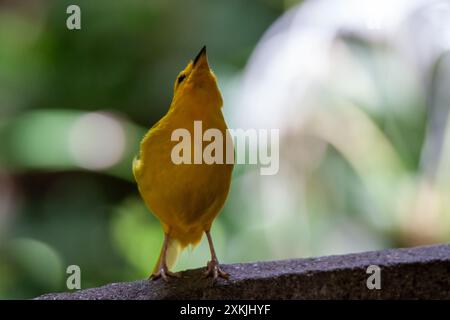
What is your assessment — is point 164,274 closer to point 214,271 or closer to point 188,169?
point 214,271

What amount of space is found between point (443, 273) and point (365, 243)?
51.0 inches

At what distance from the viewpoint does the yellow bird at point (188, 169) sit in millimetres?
1898

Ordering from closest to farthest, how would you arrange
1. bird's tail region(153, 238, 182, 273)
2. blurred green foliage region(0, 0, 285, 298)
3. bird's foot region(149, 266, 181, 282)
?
bird's foot region(149, 266, 181, 282), bird's tail region(153, 238, 182, 273), blurred green foliage region(0, 0, 285, 298)

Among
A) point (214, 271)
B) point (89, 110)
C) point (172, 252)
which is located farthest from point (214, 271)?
point (89, 110)

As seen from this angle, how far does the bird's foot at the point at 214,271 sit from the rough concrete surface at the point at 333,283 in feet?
0.09

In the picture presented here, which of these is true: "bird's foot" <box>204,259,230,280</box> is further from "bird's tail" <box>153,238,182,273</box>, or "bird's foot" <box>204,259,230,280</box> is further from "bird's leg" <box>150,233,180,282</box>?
"bird's tail" <box>153,238,182,273</box>

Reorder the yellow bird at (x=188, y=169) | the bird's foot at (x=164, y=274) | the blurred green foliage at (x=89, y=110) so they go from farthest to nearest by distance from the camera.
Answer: the blurred green foliage at (x=89, y=110), the bird's foot at (x=164, y=274), the yellow bird at (x=188, y=169)

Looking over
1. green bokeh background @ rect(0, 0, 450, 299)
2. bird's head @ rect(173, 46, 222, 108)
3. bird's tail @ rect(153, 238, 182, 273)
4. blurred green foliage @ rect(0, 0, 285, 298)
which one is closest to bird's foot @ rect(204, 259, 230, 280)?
bird's tail @ rect(153, 238, 182, 273)

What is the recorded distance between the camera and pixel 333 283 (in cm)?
178

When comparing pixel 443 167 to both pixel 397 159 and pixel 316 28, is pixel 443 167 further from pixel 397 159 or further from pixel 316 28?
pixel 316 28

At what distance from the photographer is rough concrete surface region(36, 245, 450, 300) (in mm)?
1763

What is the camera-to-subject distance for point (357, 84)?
10.7ft

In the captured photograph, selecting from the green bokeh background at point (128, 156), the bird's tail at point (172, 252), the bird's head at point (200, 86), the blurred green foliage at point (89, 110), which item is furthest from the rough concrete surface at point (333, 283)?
the blurred green foliage at point (89, 110)

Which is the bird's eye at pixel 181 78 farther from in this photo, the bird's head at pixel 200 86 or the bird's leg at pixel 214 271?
the bird's leg at pixel 214 271
